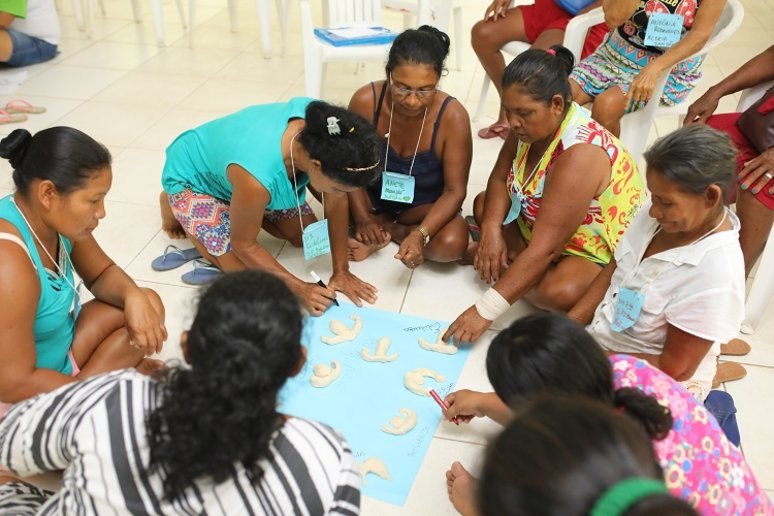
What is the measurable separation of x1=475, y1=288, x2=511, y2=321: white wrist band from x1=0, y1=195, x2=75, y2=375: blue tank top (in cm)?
117

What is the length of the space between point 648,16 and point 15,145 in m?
2.13

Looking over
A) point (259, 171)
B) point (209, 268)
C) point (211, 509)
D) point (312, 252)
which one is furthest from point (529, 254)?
point (211, 509)

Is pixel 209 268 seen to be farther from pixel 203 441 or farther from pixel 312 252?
pixel 203 441

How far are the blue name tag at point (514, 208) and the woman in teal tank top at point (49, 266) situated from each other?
48.0 inches

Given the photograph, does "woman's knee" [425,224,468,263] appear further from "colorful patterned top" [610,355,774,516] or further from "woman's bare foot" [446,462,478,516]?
"colorful patterned top" [610,355,774,516]

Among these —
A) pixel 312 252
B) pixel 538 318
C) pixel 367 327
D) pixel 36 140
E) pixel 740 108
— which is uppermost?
pixel 36 140

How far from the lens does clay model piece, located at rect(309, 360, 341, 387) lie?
6.11 ft

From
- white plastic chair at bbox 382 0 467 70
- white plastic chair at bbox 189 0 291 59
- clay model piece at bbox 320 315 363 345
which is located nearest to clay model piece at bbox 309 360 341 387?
clay model piece at bbox 320 315 363 345

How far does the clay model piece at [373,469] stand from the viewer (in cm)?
161

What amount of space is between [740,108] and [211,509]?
8.11ft

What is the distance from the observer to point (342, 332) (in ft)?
6.79

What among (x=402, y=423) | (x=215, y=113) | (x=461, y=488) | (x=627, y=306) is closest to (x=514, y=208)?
(x=627, y=306)

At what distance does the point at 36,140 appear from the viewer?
1.39m

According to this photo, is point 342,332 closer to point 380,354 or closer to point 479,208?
point 380,354
